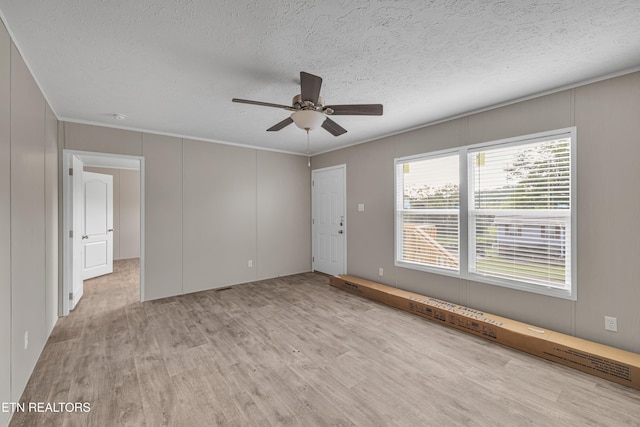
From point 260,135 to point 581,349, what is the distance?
14.4ft

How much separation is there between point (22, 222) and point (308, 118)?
7.55ft

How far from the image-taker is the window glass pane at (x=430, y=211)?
3.55 meters

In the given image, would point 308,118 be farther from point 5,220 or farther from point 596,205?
point 596,205

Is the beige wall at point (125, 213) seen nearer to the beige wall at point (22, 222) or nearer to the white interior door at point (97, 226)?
the white interior door at point (97, 226)

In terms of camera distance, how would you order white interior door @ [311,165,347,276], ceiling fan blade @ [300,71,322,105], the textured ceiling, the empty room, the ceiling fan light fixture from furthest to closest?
1. white interior door @ [311,165,347,276]
2. the ceiling fan light fixture
3. ceiling fan blade @ [300,71,322,105]
4. the empty room
5. the textured ceiling

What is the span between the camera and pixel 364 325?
3.21 m

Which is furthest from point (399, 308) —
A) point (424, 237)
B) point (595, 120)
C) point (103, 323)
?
point (103, 323)

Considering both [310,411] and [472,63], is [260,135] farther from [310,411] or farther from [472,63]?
[310,411]

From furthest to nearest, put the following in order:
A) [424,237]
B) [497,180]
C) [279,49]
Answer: [424,237], [497,180], [279,49]

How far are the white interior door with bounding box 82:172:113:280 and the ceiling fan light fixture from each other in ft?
15.7

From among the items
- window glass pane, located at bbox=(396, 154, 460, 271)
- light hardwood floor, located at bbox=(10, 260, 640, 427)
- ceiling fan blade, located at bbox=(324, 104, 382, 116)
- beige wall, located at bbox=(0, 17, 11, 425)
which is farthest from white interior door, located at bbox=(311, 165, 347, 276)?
beige wall, located at bbox=(0, 17, 11, 425)

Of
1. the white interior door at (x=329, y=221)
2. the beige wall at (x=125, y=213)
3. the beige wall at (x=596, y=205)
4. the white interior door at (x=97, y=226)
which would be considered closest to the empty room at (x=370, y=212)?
the beige wall at (x=596, y=205)

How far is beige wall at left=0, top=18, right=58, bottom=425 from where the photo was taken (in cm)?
169

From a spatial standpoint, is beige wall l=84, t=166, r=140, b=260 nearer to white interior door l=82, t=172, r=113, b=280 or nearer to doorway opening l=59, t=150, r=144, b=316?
doorway opening l=59, t=150, r=144, b=316
